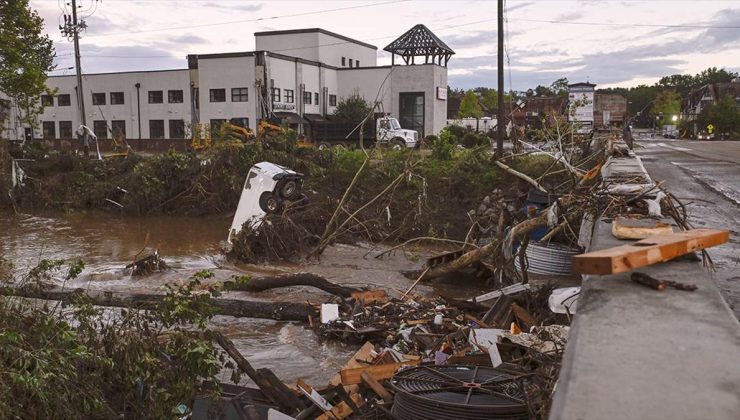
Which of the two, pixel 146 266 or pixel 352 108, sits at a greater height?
pixel 352 108

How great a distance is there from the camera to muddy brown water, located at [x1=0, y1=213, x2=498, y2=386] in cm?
828

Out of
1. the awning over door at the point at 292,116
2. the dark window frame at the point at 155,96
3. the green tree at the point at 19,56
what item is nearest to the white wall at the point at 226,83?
the awning over door at the point at 292,116

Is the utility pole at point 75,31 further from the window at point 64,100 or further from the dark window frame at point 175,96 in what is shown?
the window at point 64,100

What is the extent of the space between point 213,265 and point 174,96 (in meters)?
39.0

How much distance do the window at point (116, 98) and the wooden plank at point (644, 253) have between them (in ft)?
176

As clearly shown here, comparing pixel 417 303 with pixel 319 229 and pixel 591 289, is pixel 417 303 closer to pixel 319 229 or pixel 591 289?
pixel 591 289

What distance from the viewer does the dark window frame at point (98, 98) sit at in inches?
2100

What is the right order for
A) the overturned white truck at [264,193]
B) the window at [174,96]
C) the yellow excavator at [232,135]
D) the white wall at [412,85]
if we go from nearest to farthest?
the overturned white truck at [264,193]
the yellow excavator at [232,135]
the white wall at [412,85]
the window at [174,96]

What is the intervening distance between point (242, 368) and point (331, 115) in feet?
155

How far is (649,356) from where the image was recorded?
2.54 meters

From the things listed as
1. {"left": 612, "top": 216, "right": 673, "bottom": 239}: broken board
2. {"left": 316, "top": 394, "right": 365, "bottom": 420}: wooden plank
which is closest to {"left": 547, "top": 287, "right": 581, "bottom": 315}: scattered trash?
{"left": 612, "top": 216, "right": 673, "bottom": 239}: broken board

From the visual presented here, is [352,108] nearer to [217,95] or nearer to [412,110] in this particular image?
[412,110]

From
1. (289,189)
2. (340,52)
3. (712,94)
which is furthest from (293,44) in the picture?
(712,94)

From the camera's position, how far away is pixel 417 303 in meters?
9.13
